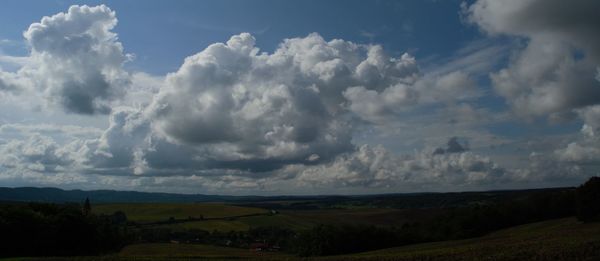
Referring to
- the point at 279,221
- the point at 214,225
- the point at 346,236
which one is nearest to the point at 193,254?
the point at 346,236

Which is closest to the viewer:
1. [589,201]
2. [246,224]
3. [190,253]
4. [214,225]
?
[190,253]

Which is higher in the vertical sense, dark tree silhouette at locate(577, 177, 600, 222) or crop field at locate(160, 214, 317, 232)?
dark tree silhouette at locate(577, 177, 600, 222)

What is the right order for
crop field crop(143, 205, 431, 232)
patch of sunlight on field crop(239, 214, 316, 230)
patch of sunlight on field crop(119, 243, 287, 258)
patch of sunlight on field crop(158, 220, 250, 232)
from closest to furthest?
1. patch of sunlight on field crop(119, 243, 287, 258)
2. crop field crop(143, 205, 431, 232)
3. patch of sunlight on field crop(158, 220, 250, 232)
4. patch of sunlight on field crop(239, 214, 316, 230)

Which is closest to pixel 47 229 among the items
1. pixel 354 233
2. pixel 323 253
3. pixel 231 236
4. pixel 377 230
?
pixel 323 253

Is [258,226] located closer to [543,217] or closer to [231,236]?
[231,236]

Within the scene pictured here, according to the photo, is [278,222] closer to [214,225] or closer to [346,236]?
[214,225]

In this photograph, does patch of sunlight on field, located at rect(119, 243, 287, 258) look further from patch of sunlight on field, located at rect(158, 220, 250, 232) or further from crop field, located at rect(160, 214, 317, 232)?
patch of sunlight on field, located at rect(158, 220, 250, 232)

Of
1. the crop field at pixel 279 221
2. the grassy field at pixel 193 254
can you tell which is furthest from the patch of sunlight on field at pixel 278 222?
the grassy field at pixel 193 254

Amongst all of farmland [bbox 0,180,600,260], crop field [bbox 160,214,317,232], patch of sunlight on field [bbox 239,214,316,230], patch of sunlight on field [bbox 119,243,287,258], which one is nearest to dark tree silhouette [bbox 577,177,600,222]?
farmland [bbox 0,180,600,260]
